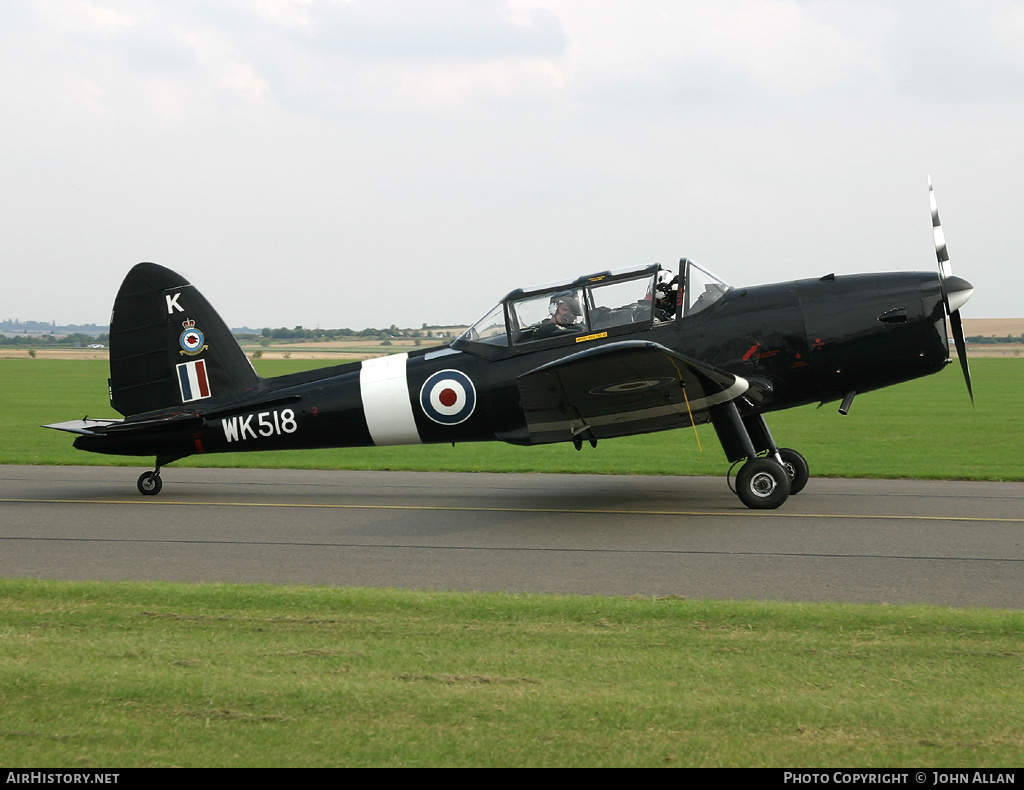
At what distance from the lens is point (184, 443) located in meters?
11.8

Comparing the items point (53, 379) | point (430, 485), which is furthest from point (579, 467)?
point (53, 379)

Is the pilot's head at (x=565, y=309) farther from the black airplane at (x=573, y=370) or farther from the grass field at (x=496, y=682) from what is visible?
the grass field at (x=496, y=682)

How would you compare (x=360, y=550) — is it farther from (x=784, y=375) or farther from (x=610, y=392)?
(x=784, y=375)

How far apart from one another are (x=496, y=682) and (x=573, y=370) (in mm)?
5329

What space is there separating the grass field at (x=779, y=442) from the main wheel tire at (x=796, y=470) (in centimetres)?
219

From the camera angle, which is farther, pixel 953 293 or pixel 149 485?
pixel 149 485

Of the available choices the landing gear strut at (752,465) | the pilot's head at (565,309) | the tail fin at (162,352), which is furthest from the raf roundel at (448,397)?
the landing gear strut at (752,465)

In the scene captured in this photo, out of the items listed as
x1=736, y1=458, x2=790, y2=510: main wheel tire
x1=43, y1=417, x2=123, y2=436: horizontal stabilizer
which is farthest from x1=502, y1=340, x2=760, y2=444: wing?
x1=43, y1=417, x2=123, y2=436: horizontal stabilizer

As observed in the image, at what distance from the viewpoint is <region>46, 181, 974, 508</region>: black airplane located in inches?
405

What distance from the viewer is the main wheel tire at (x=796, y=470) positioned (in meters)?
11.5

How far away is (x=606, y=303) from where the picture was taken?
10.7 meters

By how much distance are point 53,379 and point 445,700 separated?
2116 inches

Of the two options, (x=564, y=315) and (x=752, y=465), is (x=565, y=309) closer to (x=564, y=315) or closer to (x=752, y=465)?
(x=564, y=315)

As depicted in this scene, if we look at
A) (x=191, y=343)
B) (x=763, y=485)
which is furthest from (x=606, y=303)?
(x=191, y=343)
